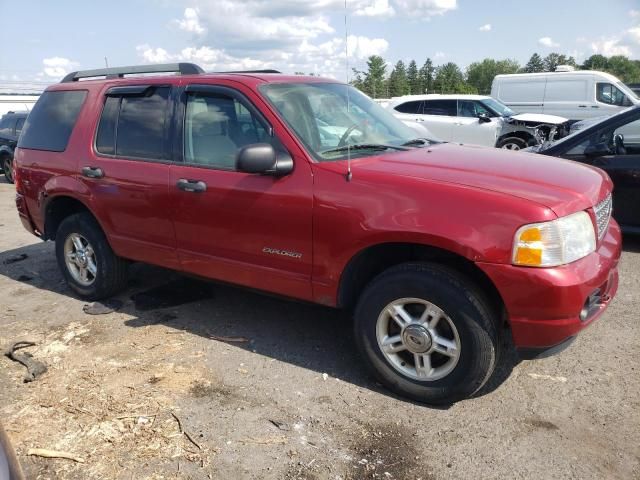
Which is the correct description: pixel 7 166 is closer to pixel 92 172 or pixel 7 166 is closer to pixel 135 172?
pixel 92 172

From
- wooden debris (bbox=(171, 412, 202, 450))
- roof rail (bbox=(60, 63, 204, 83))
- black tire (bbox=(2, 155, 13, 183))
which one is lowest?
wooden debris (bbox=(171, 412, 202, 450))

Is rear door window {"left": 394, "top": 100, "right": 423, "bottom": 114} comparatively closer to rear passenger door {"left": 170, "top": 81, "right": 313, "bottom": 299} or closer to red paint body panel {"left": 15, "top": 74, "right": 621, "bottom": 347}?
red paint body panel {"left": 15, "top": 74, "right": 621, "bottom": 347}

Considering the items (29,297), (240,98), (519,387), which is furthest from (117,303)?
(519,387)

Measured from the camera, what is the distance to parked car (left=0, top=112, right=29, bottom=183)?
14.6 m

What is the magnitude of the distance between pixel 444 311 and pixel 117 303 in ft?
10.5

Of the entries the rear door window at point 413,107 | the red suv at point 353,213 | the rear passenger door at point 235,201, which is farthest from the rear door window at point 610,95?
the rear passenger door at point 235,201

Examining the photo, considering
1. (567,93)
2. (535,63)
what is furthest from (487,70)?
(567,93)

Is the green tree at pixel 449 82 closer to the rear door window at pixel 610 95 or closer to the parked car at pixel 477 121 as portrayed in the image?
the rear door window at pixel 610 95

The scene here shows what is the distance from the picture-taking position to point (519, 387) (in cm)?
333

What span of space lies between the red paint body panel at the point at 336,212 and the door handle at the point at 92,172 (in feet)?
0.16

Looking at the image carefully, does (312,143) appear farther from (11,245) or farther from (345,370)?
(11,245)

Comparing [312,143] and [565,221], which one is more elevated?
[312,143]

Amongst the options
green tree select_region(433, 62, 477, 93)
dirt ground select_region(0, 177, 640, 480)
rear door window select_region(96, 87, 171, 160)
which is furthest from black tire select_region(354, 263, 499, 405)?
green tree select_region(433, 62, 477, 93)

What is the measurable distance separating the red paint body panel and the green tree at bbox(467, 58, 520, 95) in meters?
110
